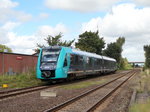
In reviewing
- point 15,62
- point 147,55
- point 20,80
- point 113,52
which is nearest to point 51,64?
point 20,80

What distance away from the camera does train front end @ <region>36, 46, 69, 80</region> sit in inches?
711

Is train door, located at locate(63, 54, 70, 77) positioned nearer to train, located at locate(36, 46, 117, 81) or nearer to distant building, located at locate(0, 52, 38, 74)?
train, located at locate(36, 46, 117, 81)

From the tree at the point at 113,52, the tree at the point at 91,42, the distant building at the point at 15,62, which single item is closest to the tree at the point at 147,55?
the tree at the point at 91,42

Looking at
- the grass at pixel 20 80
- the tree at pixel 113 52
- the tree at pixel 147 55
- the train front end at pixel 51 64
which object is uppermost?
the tree at pixel 113 52

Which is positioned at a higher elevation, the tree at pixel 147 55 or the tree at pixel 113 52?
the tree at pixel 113 52

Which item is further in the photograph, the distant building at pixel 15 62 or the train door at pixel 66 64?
the distant building at pixel 15 62

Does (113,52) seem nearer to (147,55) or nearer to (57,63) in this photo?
(147,55)

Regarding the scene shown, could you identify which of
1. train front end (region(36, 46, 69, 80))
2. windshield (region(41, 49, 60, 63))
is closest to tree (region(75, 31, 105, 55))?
windshield (region(41, 49, 60, 63))

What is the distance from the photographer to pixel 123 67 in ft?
300

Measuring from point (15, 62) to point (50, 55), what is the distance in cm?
847

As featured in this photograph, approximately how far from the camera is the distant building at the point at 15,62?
24219 mm

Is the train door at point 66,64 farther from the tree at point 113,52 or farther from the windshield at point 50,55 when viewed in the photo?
the tree at point 113,52

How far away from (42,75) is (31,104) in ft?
27.1

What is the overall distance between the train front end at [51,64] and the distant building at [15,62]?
22.0 feet
